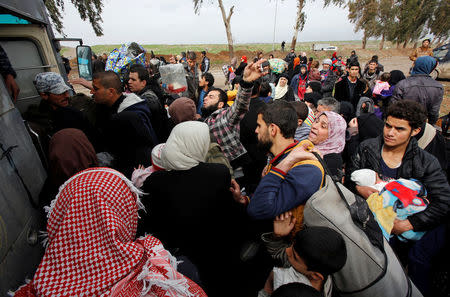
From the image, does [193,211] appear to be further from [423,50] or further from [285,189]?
[423,50]

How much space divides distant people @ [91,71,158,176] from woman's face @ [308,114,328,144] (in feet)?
7.23

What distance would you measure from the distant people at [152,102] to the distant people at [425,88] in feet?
15.5

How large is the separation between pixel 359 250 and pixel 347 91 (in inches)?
210

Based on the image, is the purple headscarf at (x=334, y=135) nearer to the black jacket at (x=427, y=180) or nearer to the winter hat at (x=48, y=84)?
the black jacket at (x=427, y=180)

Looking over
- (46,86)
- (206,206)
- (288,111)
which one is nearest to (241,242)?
(206,206)

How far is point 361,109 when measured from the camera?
179 inches

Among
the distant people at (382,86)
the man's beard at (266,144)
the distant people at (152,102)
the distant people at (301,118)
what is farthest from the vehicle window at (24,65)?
the distant people at (382,86)

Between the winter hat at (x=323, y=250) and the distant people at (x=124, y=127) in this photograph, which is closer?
the winter hat at (x=323, y=250)

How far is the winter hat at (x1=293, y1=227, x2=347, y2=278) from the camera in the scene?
3.93ft

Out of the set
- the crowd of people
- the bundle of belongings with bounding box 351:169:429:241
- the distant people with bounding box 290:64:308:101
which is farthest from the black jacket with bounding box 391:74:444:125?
the distant people with bounding box 290:64:308:101

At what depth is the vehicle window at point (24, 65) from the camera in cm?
363

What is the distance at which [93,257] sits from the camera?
1.21 meters

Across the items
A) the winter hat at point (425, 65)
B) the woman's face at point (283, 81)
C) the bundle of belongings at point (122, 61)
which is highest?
the bundle of belongings at point (122, 61)

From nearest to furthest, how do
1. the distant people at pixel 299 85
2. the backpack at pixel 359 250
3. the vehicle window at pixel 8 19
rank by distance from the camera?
the backpack at pixel 359 250, the vehicle window at pixel 8 19, the distant people at pixel 299 85
